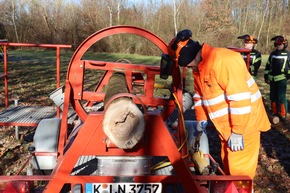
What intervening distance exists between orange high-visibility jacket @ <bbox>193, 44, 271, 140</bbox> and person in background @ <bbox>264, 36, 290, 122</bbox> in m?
5.23

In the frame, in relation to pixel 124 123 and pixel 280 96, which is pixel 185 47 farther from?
pixel 280 96

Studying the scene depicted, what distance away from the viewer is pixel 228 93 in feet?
10.4

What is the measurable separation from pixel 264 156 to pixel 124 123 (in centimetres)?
415

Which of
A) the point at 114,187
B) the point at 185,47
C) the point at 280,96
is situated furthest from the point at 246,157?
the point at 280,96

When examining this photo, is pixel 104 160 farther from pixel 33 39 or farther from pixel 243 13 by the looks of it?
pixel 243 13

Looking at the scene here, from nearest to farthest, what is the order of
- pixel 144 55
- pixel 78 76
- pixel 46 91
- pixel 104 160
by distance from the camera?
pixel 104 160, pixel 78 76, pixel 46 91, pixel 144 55

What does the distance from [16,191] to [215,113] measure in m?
1.99

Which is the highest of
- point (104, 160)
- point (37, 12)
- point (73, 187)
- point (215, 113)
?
point (37, 12)

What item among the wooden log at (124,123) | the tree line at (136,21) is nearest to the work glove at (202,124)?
the wooden log at (124,123)

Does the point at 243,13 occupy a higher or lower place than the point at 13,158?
higher

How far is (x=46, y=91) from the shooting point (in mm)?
11125

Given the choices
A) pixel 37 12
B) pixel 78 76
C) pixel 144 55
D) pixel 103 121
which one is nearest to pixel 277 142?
pixel 78 76

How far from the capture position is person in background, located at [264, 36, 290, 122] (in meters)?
8.36

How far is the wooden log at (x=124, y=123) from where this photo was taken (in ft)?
8.65
